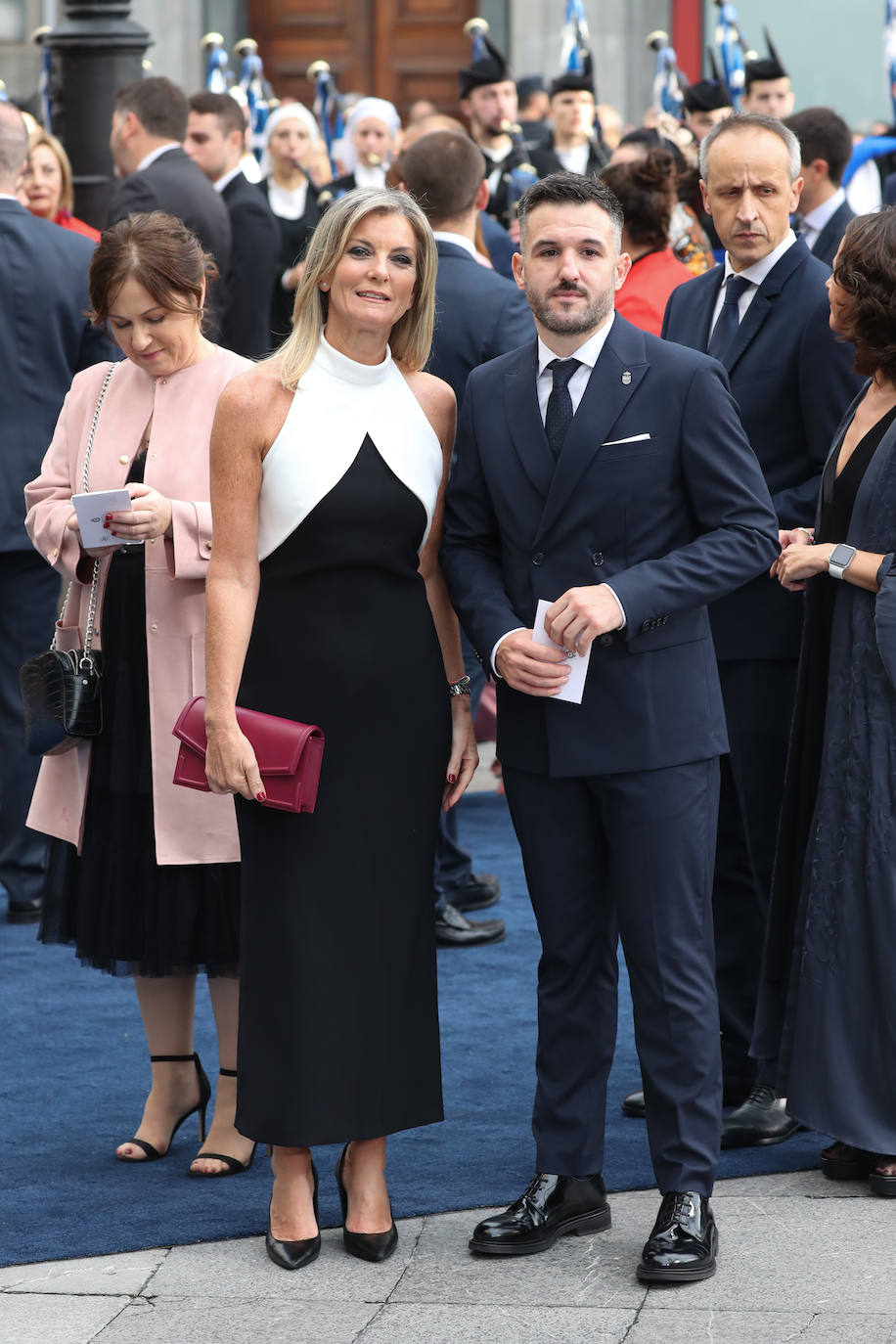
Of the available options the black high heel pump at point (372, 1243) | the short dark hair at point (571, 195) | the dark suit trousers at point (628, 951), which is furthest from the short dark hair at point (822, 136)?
the black high heel pump at point (372, 1243)

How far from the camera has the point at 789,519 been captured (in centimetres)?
424

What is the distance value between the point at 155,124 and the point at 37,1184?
453 cm

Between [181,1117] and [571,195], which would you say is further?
[181,1117]

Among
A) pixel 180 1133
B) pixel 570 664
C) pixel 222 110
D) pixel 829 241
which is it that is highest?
pixel 222 110

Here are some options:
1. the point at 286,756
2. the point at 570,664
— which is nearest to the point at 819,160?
the point at 570,664

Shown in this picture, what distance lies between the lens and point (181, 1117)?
14.0 feet

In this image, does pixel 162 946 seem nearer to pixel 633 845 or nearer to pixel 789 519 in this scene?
pixel 633 845

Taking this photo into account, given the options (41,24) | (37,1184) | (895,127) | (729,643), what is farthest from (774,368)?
(41,24)

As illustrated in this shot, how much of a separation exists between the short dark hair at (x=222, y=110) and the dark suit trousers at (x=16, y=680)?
3801 mm

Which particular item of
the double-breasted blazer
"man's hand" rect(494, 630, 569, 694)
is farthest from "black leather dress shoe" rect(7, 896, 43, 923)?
"man's hand" rect(494, 630, 569, 694)

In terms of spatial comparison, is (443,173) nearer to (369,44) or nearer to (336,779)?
(336,779)

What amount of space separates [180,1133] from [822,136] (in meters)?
4.19

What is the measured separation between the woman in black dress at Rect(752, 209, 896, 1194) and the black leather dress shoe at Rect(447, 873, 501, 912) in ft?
7.34

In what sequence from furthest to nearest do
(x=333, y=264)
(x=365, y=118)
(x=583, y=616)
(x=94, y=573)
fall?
(x=365, y=118)
(x=94, y=573)
(x=333, y=264)
(x=583, y=616)
